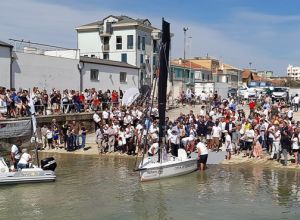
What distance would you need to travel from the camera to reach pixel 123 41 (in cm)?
7419

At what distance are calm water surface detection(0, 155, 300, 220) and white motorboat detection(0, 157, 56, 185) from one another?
1.08 feet

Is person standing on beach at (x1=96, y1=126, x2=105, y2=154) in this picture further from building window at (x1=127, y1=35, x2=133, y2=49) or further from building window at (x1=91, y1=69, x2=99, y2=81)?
building window at (x1=127, y1=35, x2=133, y2=49)

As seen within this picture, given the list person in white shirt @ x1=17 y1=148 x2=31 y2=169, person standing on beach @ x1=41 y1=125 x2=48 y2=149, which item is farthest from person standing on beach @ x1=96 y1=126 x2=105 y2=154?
person in white shirt @ x1=17 y1=148 x2=31 y2=169

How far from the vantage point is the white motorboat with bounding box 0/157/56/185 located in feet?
70.8

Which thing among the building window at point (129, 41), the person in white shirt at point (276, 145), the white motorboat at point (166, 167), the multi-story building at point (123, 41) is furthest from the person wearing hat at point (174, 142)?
the building window at point (129, 41)

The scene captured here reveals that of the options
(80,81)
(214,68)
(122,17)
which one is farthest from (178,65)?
(80,81)

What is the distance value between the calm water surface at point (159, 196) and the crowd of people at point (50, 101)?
7719 millimetres

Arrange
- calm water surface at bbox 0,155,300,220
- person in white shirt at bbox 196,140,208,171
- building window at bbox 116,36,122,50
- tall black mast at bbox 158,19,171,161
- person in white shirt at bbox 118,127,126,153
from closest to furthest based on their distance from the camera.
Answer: calm water surface at bbox 0,155,300,220 → tall black mast at bbox 158,19,171,161 → person in white shirt at bbox 196,140,208,171 → person in white shirt at bbox 118,127,126,153 → building window at bbox 116,36,122,50

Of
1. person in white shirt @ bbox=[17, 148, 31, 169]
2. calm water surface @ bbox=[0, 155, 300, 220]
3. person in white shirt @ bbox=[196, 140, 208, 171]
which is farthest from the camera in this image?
person in white shirt @ bbox=[196, 140, 208, 171]

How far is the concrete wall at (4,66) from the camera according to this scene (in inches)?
1469

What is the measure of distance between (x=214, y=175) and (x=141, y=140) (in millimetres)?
6974

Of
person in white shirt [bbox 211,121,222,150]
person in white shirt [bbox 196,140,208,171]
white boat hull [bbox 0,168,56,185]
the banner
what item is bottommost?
white boat hull [bbox 0,168,56,185]

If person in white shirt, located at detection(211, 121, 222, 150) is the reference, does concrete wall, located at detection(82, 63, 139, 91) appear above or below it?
above

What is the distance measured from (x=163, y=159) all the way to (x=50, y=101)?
15176 millimetres
